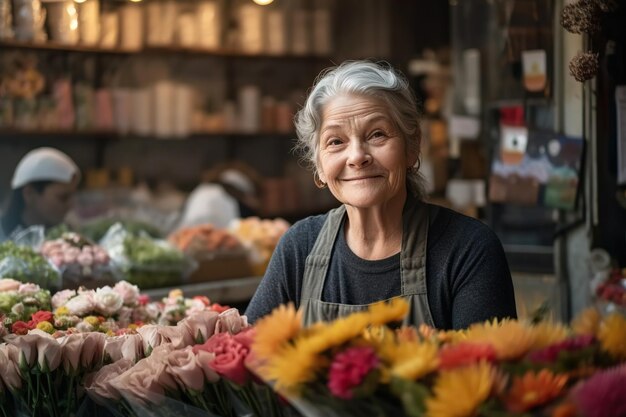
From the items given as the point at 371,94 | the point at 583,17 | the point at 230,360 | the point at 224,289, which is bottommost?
the point at 224,289

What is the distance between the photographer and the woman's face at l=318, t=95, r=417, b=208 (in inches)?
89.0

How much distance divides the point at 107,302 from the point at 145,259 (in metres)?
1.73

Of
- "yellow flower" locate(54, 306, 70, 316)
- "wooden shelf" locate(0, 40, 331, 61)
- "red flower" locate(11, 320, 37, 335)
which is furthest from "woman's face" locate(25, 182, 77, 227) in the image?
"red flower" locate(11, 320, 37, 335)

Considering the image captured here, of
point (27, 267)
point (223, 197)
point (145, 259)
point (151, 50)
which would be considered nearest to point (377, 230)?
point (27, 267)

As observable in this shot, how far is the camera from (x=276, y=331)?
1480 mm

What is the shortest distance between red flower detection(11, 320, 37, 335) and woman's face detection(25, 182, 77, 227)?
292 centimetres

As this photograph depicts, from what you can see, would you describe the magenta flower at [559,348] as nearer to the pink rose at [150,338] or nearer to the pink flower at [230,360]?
the pink flower at [230,360]

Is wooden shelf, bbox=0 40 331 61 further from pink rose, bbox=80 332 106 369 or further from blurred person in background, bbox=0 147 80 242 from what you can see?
pink rose, bbox=80 332 106 369

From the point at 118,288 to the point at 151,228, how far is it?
7.57 ft

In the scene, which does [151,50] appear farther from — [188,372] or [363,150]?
[188,372]

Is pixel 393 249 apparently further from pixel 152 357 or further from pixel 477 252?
pixel 152 357

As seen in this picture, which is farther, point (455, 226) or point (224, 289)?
point (224, 289)

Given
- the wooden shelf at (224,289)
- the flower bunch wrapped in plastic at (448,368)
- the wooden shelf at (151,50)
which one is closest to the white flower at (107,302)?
the flower bunch wrapped in plastic at (448,368)

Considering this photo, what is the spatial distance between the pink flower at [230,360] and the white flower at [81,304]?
3.11ft
